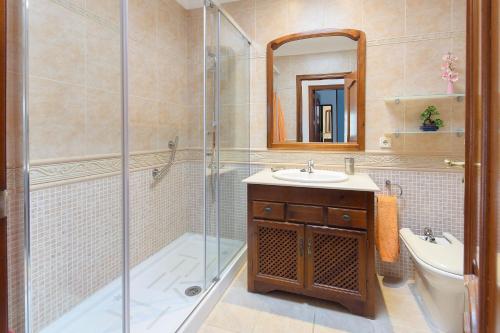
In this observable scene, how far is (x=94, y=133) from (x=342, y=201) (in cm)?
148

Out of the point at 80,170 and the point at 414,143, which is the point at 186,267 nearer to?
the point at 80,170

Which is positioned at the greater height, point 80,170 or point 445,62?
point 445,62

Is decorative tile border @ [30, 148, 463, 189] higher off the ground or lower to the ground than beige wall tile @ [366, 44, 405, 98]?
lower

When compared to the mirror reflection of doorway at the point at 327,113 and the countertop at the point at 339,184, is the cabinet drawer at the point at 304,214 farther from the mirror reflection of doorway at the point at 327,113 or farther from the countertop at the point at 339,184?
the mirror reflection of doorway at the point at 327,113

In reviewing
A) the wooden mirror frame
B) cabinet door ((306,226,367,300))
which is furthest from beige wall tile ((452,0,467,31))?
cabinet door ((306,226,367,300))

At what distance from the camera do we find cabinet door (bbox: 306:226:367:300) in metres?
1.62

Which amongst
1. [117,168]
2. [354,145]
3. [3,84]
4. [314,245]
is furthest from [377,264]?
[3,84]

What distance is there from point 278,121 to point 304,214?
90 cm

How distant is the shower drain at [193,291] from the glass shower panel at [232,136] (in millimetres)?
263

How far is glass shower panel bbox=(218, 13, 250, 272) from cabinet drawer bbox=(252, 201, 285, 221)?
0.42 metres

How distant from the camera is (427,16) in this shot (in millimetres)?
1895

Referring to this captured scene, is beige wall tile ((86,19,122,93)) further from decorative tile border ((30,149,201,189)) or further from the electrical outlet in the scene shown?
the electrical outlet

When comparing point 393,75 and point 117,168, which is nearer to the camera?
point 117,168

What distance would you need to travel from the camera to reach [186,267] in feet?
7.04
